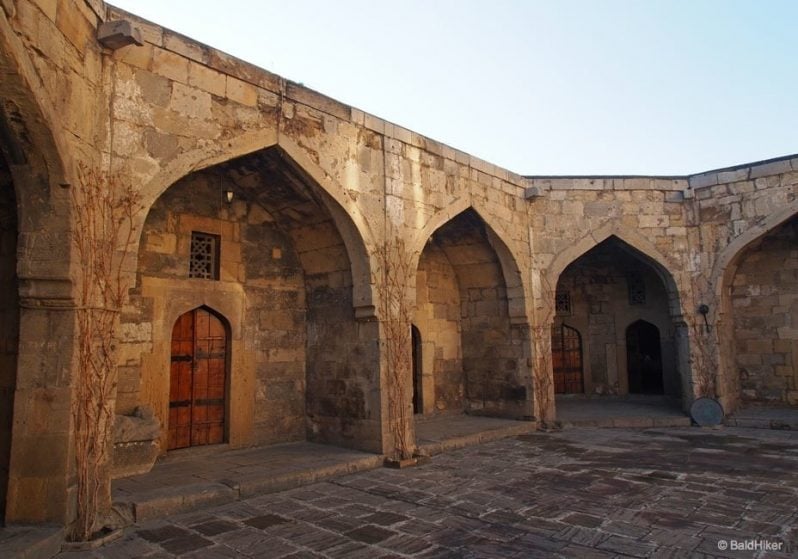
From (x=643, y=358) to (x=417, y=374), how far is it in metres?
5.41

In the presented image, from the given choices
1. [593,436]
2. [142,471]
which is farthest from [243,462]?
[593,436]

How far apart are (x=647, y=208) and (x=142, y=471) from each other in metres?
8.30

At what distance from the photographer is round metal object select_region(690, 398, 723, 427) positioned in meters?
8.53

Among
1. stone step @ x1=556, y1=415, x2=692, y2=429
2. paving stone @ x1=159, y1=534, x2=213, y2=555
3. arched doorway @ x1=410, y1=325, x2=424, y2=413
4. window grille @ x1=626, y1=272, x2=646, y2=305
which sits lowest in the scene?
stone step @ x1=556, y1=415, x2=692, y2=429

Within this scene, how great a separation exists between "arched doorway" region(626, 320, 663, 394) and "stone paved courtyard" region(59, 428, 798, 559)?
4887mm

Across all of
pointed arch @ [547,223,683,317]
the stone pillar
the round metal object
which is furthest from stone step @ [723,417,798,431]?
the stone pillar

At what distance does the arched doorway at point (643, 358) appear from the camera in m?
11.3

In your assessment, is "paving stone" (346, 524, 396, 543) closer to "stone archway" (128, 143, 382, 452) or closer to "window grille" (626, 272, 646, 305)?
"stone archway" (128, 143, 382, 452)

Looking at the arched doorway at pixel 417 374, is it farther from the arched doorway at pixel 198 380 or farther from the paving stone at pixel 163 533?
the paving stone at pixel 163 533

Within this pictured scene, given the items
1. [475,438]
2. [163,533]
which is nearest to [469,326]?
[475,438]

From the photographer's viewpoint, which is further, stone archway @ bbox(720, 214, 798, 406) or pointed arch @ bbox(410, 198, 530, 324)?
stone archway @ bbox(720, 214, 798, 406)

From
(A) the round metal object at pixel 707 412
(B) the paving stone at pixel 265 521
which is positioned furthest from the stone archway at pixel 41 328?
(A) the round metal object at pixel 707 412

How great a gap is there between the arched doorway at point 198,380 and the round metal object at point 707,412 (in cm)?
706

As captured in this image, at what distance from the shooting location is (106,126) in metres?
4.24
